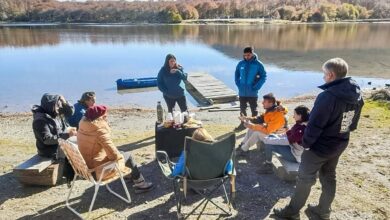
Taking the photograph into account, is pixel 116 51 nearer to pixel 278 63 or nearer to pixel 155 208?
pixel 278 63

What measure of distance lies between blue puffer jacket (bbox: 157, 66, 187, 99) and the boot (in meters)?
2.90

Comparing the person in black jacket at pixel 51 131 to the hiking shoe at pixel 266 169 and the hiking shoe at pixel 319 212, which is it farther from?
the hiking shoe at pixel 319 212

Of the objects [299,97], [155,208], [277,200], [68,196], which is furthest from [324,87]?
[299,97]

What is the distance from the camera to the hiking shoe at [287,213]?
435 cm

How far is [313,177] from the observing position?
157 inches

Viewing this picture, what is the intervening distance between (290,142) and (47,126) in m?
3.50

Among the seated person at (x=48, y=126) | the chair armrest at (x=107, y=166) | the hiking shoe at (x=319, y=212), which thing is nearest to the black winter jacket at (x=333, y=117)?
the hiking shoe at (x=319, y=212)

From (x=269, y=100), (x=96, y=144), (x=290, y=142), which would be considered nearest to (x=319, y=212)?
(x=290, y=142)

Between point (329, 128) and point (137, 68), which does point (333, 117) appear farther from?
point (137, 68)

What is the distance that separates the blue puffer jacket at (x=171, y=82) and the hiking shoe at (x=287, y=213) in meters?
3.96

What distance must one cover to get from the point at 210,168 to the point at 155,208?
3.31 ft

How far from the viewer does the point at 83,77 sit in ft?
63.6

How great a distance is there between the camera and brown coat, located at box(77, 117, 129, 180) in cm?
437

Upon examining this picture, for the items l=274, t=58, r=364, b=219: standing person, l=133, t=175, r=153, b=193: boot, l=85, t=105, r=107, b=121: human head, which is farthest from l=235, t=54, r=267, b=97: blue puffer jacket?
l=85, t=105, r=107, b=121: human head
